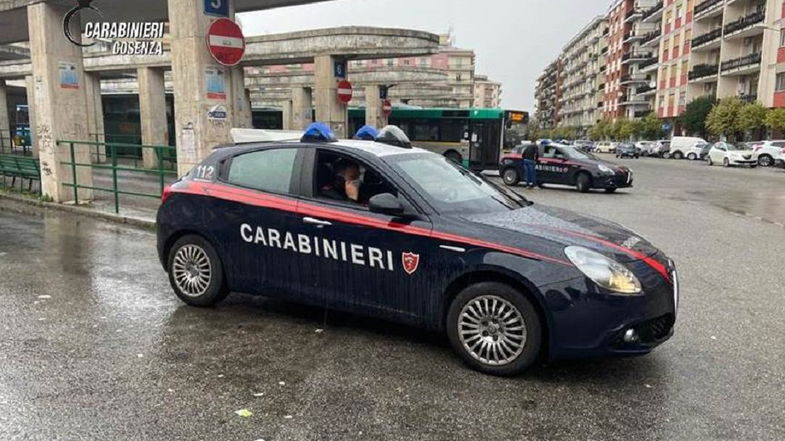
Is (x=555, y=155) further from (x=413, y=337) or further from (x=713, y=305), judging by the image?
(x=413, y=337)

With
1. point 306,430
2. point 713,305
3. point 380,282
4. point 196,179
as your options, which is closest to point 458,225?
point 380,282

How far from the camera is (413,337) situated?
5.00m

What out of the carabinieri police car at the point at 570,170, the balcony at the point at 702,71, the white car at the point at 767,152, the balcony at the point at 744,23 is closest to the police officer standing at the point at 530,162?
the carabinieri police car at the point at 570,170

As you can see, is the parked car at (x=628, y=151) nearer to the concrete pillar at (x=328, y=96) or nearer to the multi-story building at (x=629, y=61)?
the multi-story building at (x=629, y=61)

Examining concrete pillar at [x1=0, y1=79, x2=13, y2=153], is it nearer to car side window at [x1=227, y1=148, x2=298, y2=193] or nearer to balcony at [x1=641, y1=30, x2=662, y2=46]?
car side window at [x1=227, y1=148, x2=298, y2=193]

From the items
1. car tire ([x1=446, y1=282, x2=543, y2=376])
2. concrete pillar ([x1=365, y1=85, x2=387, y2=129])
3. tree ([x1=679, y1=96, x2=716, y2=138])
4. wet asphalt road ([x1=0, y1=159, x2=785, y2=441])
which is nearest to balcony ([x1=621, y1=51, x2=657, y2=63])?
tree ([x1=679, y1=96, x2=716, y2=138])

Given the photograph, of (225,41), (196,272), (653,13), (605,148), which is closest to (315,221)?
(196,272)

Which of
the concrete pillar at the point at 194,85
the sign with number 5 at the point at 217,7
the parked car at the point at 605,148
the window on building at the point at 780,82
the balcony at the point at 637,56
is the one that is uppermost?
the balcony at the point at 637,56

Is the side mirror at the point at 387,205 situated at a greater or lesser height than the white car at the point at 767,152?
greater

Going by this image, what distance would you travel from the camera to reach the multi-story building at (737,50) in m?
45.9

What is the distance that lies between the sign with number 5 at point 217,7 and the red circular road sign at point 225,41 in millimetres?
468

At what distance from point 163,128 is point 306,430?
76.1 feet

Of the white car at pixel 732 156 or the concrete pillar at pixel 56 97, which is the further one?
the white car at pixel 732 156

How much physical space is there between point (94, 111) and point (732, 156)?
34.4 m
